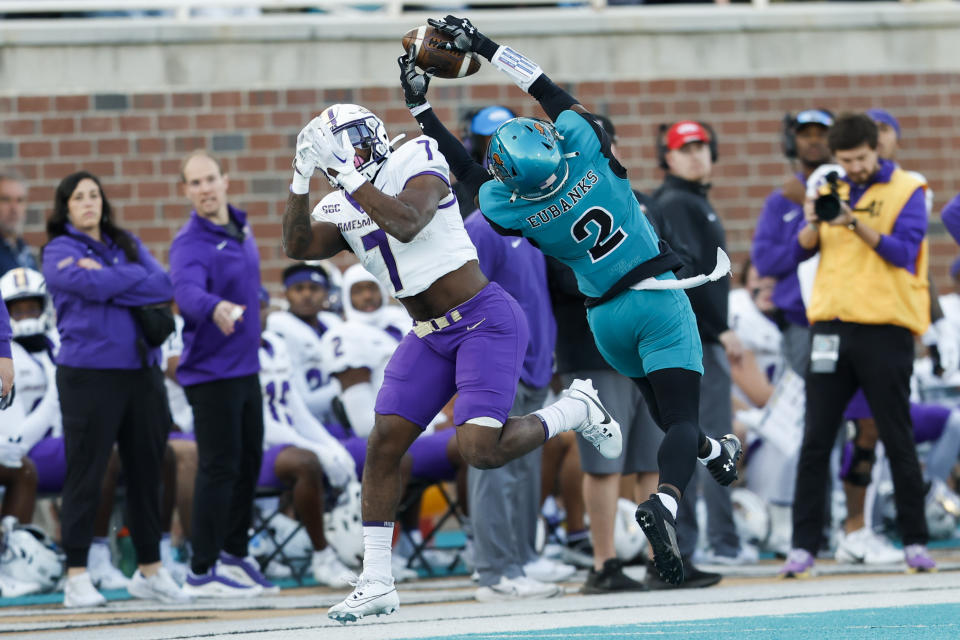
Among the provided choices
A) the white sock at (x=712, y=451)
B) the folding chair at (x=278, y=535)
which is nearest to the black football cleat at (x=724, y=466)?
the white sock at (x=712, y=451)

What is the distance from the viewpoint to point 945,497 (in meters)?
11.4

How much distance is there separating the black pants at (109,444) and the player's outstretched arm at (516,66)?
2940mm

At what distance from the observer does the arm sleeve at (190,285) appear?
350 inches

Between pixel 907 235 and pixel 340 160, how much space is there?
364cm

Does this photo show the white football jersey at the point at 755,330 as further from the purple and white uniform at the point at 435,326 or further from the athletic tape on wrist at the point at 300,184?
the athletic tape on wrist at the point at 300,184

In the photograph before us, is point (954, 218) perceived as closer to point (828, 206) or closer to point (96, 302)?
point (828, 206)

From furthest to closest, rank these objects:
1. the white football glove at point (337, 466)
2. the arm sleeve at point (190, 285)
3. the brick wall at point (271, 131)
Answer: the brick wall at point (271, 131), the white football glove at point (337, 466), the arm sleeve at point (190, 285)

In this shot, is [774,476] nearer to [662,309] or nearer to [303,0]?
[662,309]

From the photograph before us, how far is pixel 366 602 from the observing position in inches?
259

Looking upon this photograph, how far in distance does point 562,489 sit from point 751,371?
82.6 inches

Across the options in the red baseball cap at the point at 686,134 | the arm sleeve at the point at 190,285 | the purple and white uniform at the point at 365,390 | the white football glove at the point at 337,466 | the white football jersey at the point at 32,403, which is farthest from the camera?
the purple and white uniform at the point at 365,390

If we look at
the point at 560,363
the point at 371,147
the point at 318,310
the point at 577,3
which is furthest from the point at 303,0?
the point at 371,147

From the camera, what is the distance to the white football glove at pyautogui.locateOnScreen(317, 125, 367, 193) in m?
6.56

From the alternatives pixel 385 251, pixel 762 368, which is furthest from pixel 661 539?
pixel 762 368
